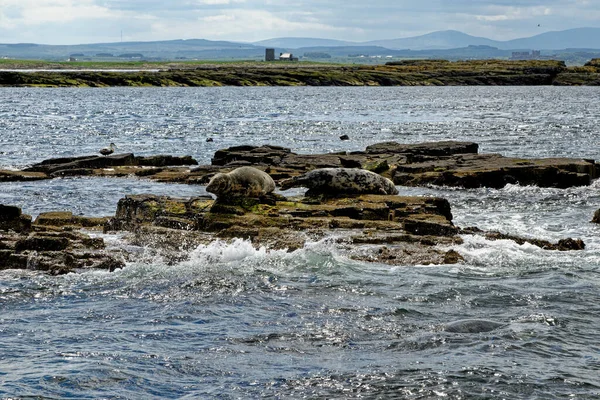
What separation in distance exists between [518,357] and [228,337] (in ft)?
14.9

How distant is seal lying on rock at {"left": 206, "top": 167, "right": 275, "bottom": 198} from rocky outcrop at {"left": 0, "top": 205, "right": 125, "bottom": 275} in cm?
410

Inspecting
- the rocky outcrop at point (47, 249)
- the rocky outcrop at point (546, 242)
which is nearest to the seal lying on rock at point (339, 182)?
the rocky outcrop at point (546, 242)

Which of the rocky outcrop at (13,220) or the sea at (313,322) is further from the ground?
the rocky outcrop at (13,220)

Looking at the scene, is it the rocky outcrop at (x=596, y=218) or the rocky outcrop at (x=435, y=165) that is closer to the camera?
the rocky outcrop at (x=596, y=218)

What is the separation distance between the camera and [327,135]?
210 ft

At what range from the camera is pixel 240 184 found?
77.9ft

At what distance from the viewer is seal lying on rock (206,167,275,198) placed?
23.3 m

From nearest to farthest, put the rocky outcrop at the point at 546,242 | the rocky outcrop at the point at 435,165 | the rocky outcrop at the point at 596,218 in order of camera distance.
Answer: the rocky outcrop at the point at 546,242, the rocky outcrop at the point at 596,218, the rocky outcrop at the point at 435,165

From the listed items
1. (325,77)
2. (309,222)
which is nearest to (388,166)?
(309,222)

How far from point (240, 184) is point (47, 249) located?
20.5 feet

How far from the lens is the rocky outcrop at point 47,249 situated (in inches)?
722

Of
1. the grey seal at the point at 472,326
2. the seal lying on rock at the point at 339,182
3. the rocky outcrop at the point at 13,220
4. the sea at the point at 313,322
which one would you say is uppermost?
the seal lying on rock at the point at 339,182

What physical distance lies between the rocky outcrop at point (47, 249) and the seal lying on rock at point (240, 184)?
4098mm

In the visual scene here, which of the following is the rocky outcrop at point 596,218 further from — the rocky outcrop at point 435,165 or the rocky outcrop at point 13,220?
the rocky outcrop at point 13,220
